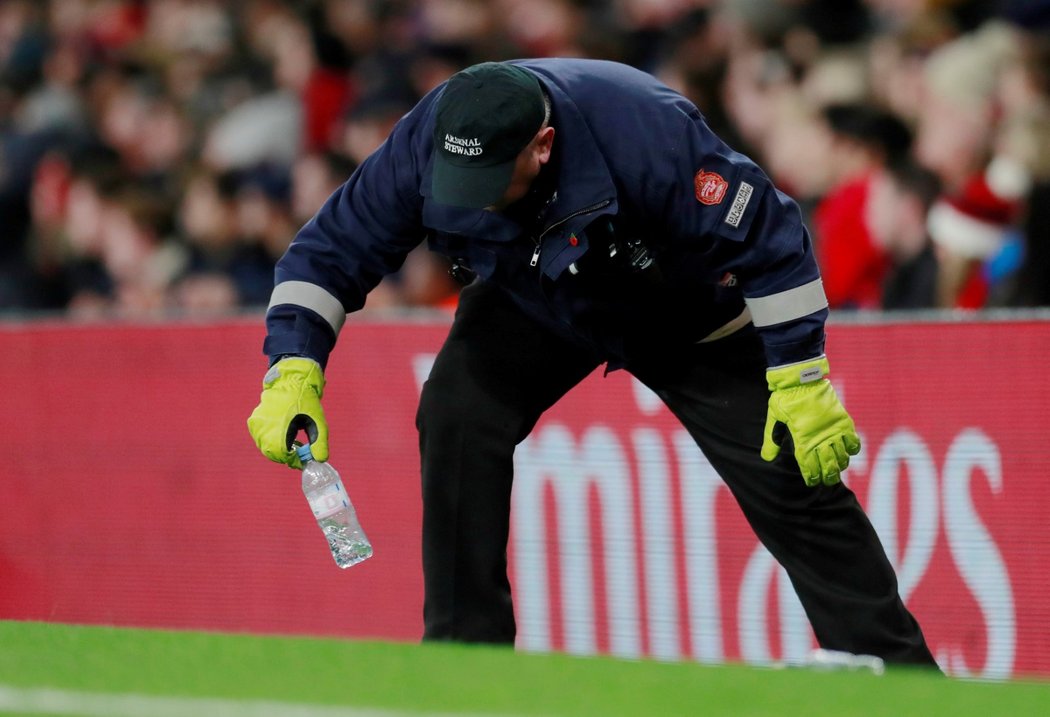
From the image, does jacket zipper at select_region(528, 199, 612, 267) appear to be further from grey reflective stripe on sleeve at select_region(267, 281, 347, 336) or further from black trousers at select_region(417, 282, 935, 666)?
grey reflective stripe on sleeve at select_region(267, 281, 347, 336)

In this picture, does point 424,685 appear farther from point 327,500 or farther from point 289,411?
point 327,500

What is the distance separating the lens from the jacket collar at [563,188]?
4176mm

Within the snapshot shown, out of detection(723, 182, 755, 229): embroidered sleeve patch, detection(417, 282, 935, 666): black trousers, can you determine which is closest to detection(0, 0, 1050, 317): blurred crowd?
detection(417, 282, 935, 666): black trousers

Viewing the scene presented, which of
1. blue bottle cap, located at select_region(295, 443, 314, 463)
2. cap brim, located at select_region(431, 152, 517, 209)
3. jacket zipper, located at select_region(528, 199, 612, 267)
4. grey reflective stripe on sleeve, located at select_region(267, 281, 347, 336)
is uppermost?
cap brim, located at select_region(431, 152, 517, 209)

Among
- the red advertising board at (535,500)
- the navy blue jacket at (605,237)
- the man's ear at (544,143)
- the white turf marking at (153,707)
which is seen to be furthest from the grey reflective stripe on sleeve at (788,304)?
the white turf marking at (153,707)

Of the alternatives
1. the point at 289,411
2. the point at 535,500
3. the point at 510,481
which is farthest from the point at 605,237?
the point at 535,500

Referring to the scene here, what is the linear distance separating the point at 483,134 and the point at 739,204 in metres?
0.65

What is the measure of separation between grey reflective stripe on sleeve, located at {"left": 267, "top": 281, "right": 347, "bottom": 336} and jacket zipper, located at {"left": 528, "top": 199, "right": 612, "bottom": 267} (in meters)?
0.56

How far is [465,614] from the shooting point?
461 centimetres

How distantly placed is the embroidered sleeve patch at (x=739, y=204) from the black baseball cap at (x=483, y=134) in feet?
1.67

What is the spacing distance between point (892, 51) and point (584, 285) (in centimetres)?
366

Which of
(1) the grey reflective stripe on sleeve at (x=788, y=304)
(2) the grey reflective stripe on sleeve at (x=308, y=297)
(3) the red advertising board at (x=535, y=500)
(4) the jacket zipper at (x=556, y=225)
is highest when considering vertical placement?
(4) the jacket zipper at (x=556, y=225)

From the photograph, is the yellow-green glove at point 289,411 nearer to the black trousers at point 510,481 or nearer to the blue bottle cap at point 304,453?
the blue bottle cap at point 304,453

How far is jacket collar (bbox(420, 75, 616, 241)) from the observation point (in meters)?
4.18
